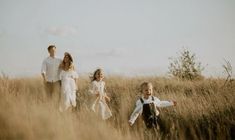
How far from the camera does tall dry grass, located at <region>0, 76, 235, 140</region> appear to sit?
4363 mm

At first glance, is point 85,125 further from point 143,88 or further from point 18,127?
point 143,88

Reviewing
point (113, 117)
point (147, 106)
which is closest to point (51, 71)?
point (113, 117)

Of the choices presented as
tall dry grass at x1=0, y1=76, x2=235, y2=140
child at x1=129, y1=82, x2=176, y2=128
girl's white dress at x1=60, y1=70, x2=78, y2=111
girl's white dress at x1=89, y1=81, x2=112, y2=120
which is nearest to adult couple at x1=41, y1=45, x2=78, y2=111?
girl's white dress at x1=60, y1=70, x2=78, y2=111

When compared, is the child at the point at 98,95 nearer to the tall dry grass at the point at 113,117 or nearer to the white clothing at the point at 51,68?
the tall dry grass at the point at 113,117

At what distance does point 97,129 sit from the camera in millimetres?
4543

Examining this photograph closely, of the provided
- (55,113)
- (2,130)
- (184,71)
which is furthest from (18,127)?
(184,71)

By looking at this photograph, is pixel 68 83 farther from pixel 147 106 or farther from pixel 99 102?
pixel 147 106

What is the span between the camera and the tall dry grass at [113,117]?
14.3 feet

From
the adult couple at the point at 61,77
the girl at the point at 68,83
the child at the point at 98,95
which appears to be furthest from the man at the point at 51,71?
the child at the point at 98,95

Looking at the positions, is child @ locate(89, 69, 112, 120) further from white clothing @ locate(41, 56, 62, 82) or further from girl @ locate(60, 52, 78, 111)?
white clothing @ locate(41, 56, 62, 82)

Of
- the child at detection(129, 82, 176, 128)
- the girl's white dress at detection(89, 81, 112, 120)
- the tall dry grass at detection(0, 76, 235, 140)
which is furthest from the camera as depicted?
the girl's white dress at detection(89, 81, 112, 120)

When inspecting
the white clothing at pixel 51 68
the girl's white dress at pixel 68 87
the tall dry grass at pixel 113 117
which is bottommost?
the tall dry grass at pixel 113 117

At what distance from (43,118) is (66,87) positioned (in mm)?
3765

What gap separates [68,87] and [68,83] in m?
0.09
